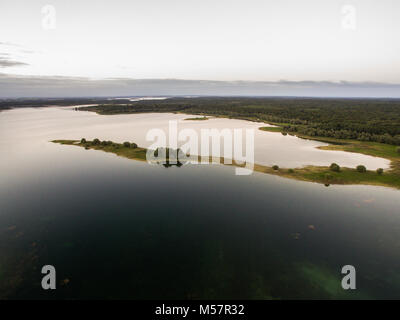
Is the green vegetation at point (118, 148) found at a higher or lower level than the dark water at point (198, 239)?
higher

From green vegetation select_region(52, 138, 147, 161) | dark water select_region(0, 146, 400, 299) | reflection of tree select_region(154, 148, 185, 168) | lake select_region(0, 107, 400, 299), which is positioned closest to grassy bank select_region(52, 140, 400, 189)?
lake select_region(0, 107, 400, 299)

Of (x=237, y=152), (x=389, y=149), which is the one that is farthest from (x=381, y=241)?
(x=389, y=149)

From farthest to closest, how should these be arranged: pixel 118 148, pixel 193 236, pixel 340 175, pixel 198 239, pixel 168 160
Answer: pixel 118 148 → pixel 168 160 → pixel 340 175 → pixel 193 236 → pixel 198 239

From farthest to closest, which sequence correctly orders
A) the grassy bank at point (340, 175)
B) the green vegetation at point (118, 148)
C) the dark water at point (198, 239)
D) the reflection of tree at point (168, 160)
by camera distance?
the green vegetation at point (118, 148) < the reflection of tree at point (168, 160) < the grassy bank at point (340, 175) < the dark water at point (198, 239)

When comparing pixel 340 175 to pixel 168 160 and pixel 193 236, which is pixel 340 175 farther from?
pixel 168 160

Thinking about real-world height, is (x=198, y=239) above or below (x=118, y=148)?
below

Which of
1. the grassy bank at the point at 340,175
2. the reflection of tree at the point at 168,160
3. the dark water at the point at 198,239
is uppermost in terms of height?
the reflection of tree at the point at 168,160

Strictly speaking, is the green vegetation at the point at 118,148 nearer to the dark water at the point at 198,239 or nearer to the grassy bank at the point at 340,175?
the dark water at the point at 198,239

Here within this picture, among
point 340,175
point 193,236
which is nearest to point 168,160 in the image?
point 193,236

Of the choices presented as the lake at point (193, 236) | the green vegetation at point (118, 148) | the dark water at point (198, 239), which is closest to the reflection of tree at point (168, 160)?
the green vegetation at point (118, 148)
